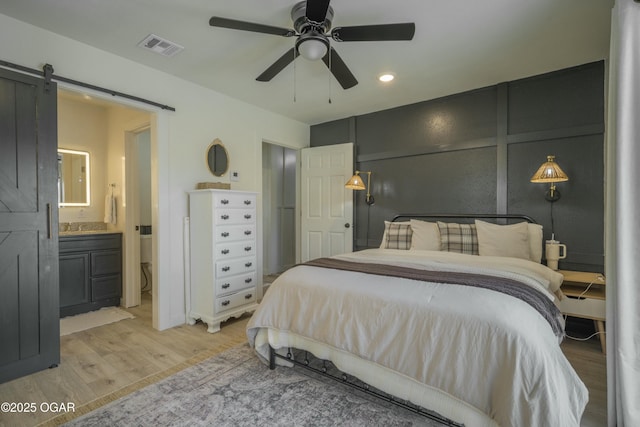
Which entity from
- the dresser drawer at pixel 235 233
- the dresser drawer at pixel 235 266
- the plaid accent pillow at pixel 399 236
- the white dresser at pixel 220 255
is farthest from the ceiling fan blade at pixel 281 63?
the plaid accent pillow at pixel 399 236

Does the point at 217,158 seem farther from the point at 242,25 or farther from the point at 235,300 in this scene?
the point at 242,25

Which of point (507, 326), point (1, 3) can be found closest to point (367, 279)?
point (507, 326)

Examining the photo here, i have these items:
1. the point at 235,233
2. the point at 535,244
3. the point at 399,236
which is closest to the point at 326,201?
the point at 399,236

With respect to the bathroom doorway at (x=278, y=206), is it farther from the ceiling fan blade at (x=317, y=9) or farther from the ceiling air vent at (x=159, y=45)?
the ceiling fan blade at (x=317, y=9)

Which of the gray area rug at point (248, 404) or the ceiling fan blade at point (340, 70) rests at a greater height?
the ceiling fan blade at point (340, 70)

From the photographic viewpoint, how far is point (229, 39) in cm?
240

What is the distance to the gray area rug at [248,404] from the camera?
1673 millimetres

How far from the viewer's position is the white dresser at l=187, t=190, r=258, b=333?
118 inches

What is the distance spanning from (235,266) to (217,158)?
1281mm

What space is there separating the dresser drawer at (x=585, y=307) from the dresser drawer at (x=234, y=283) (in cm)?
293

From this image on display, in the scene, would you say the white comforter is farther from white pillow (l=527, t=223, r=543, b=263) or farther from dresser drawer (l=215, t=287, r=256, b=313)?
dresser drawer (l=215, t=287, r=256, b=313)

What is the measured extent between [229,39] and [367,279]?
2127mm

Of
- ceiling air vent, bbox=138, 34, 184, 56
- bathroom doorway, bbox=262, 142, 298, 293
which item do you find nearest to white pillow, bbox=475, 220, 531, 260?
ceiling air vent, bbox=138, 34, 184, 56

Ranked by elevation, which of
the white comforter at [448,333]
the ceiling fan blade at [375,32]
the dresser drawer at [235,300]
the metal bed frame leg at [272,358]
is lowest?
the metal bed frame leg at [272,358]
